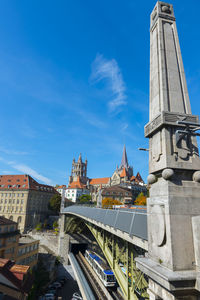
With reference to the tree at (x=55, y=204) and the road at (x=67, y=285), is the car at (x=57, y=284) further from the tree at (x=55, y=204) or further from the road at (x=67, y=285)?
the tree at (x=55, y=204)

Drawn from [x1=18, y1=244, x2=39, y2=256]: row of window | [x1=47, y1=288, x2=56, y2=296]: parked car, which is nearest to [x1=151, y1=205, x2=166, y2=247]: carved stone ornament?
A: [x1=18, y1=244, x2=39, y2=256]: row of window

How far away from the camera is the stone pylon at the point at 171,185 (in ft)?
13.0

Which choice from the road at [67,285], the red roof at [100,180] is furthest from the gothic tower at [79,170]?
the road at [67,285]

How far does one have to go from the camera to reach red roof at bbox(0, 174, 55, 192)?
68.4 m

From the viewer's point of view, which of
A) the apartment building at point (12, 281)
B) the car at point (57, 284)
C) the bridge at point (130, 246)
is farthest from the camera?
the car at point (57, 284)

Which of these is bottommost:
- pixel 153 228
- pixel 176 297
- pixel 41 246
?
pixel 41 246

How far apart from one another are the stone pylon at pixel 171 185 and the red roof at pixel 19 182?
6889 centimetres

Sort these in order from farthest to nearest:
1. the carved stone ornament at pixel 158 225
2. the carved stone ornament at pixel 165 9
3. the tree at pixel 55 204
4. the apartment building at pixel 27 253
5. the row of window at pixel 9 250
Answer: the tree at pixel 55 204, the apartment building at pixel 27 253, the row of window at pixel 9 250, the carved stone ornament at pixel 165 9, the carved stone ornament at pixel 158 225

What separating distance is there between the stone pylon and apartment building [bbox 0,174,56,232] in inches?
2546

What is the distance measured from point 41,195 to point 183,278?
245 feet

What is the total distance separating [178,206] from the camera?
4.30m

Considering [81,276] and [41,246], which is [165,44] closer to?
[81,276]

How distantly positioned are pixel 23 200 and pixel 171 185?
226 ft

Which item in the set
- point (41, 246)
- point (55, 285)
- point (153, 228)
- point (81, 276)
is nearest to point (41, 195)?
point (41, 246)
